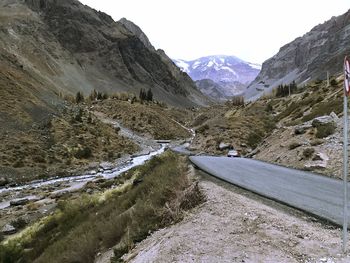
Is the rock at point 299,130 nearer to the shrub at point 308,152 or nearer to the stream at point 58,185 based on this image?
the shrub at point 308,152

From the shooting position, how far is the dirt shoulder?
795cm

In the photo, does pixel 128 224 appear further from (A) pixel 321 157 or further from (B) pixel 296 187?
(A) pixel 321 157

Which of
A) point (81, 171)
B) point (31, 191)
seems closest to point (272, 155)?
point (31, 191)

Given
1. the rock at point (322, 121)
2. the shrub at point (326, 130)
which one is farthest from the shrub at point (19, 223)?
the rock at point (322, 121)

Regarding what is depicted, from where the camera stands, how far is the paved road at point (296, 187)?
446 inches

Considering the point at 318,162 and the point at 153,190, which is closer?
the point at 153,190

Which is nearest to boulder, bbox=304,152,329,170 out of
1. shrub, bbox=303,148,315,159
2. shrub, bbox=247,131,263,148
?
shrub, bbox=303,148,315,159

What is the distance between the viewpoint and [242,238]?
8.77 meters

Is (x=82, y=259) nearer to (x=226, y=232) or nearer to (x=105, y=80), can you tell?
(x=226, y=232)

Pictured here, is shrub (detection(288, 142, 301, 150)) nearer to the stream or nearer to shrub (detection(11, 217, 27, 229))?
shrub (detection(11, 217, 27, 229))

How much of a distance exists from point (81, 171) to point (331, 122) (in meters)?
29.1

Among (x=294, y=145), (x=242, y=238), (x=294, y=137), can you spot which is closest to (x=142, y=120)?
(x=294, y=137)

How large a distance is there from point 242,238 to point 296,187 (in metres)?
6.72

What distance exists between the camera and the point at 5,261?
16.6 metres
